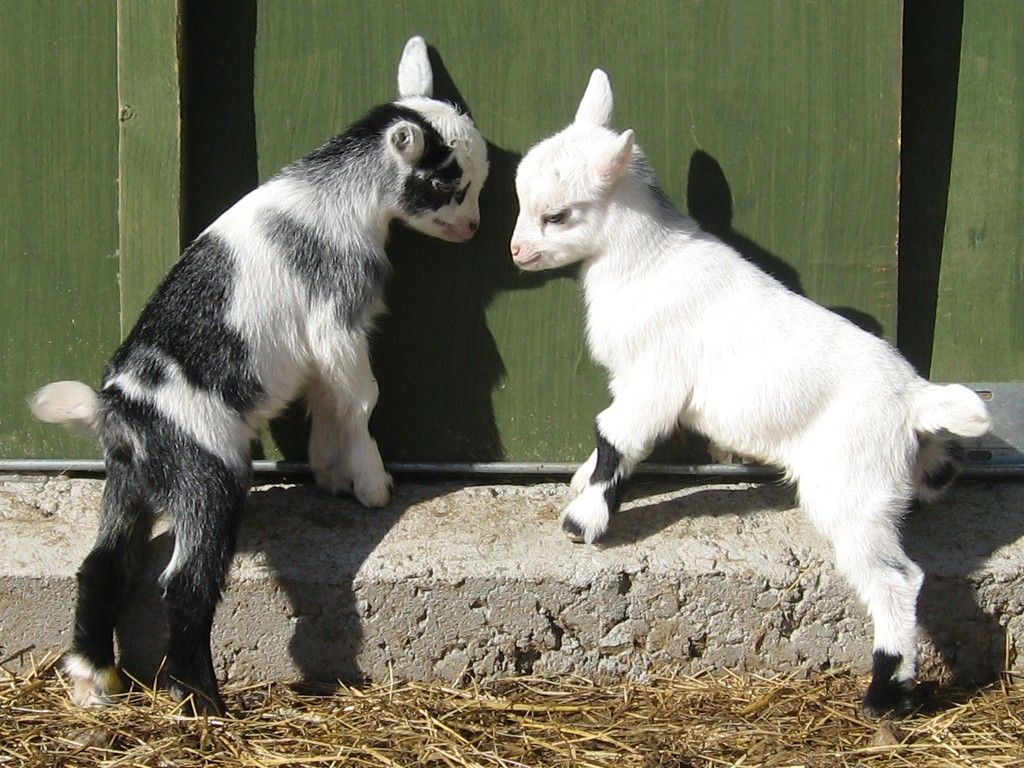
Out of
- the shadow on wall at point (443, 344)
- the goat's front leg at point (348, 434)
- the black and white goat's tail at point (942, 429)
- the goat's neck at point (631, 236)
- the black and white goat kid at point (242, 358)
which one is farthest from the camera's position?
the shadow on wall at point (443, 344)

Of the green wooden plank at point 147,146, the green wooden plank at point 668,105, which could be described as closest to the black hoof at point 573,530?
the green wooden plank at point 668,105

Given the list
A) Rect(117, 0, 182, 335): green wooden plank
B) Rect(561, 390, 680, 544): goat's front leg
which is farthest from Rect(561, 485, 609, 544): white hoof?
Rect(117, 0, 182, 335): green wooden plank

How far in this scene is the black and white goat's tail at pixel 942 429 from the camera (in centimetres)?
365

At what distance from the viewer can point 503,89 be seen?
430 centimetres

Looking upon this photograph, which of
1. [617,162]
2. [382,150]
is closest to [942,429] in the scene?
[617,162]

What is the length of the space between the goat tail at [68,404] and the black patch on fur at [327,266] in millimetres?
766

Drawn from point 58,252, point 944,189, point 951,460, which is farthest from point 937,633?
point 58,252

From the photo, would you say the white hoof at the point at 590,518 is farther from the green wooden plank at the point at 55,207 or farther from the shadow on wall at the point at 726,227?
the green wooden plank at the point at 55,207

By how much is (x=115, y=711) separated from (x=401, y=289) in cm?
171

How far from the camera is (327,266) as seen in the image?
13.3 ft

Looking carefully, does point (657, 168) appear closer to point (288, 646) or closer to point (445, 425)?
point (445, 425)

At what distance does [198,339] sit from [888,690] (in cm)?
237

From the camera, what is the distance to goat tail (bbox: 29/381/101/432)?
388 centimetres

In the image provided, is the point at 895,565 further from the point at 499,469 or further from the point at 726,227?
the point at 499,469
